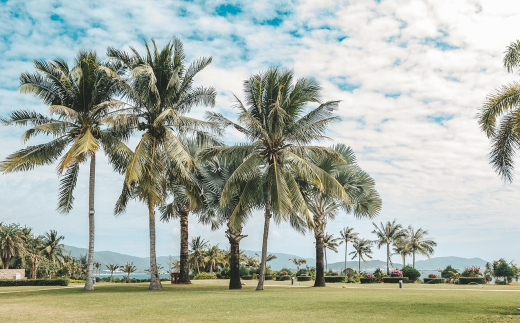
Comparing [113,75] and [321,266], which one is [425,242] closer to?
[321,266]

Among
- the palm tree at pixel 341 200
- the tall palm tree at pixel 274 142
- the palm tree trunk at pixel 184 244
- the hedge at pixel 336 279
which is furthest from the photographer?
the hedge at pixel 336 279

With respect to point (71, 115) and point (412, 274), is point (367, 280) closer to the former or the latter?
point (412, 274)

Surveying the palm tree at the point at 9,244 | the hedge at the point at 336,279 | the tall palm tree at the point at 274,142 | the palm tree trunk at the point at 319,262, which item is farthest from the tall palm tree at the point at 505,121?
the palm tree at the point at 9,244

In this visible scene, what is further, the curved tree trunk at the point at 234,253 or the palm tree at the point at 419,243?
the palm tree at the point at 419,243

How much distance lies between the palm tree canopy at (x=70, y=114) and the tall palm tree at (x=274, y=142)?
5.86 meters

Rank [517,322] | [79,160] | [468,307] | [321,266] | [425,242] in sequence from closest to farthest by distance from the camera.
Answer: [517,322] < [468,307] < [79,160] < [321,266] < [425,242]

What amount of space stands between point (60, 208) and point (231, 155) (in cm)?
998

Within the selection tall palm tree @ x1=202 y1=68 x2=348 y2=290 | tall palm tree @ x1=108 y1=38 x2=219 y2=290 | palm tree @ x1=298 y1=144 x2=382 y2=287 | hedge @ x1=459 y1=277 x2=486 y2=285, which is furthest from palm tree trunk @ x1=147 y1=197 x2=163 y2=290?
hedge @ x1=459 y1=277 x2=486 y2=285

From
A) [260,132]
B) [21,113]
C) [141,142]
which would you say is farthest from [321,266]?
[21,113]

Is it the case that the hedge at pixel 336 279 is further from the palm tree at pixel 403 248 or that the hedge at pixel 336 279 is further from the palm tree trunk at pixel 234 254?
the palm tree at pixel 403 248

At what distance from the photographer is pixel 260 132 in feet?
80.3

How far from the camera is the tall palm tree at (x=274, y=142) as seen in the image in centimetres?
2353

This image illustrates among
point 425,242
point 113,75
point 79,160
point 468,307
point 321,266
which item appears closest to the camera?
point 468,307

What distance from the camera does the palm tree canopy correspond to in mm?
24469
